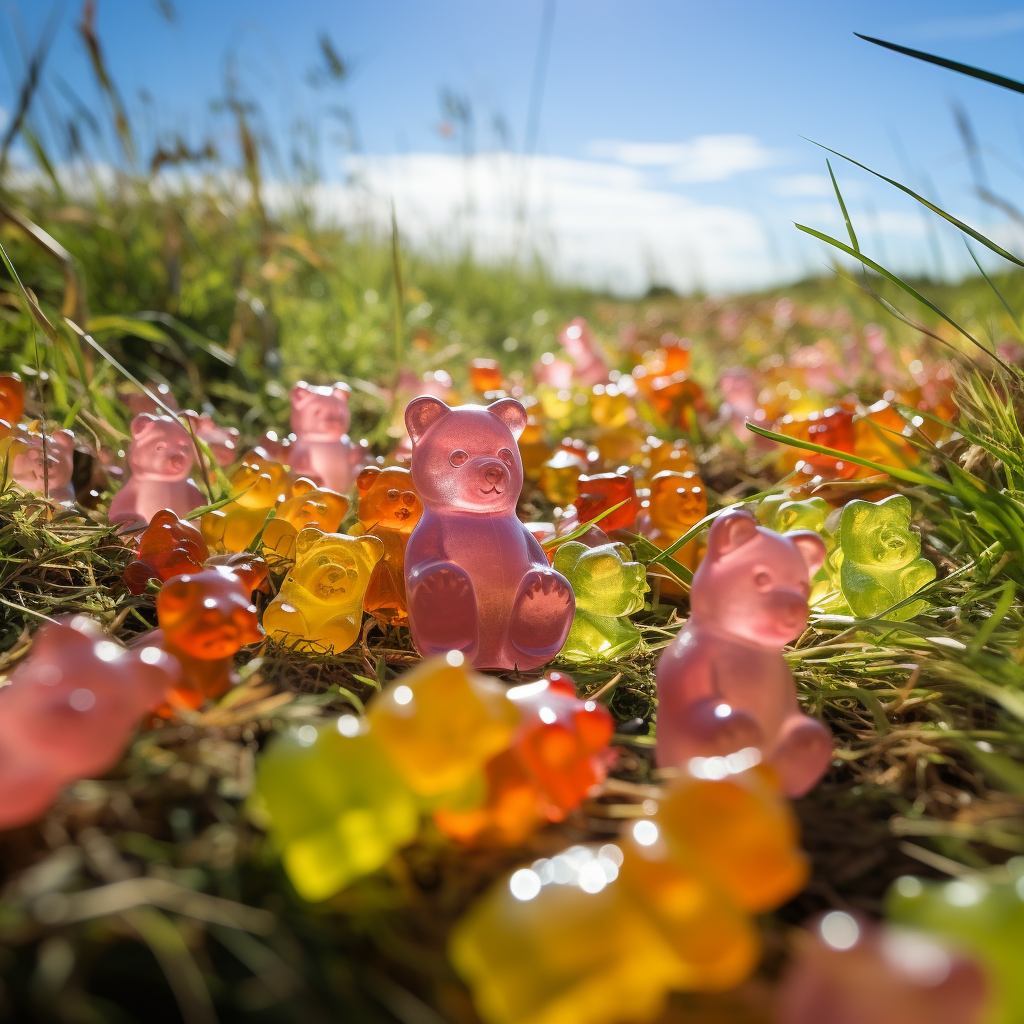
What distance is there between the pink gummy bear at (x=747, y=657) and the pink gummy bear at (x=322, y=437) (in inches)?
45.9

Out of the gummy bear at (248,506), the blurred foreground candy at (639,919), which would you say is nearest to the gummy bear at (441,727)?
the blurred foreground candy at (639,919)

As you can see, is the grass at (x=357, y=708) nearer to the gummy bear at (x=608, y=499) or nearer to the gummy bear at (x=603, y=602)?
the gummy bear at (x=603, y=602)

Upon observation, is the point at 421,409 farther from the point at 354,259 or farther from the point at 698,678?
the point at 354,259

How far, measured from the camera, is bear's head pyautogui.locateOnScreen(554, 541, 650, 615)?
1604 mm

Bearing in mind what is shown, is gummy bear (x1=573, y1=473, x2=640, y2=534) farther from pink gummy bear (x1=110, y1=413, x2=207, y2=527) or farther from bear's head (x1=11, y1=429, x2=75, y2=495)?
bear's head (x1=11, y1=429, x2=75, y2=495)

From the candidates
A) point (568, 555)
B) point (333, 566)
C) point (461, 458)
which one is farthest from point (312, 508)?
point (568, 555)

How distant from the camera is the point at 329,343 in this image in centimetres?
376

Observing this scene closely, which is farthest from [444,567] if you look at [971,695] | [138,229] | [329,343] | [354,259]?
[354,259]

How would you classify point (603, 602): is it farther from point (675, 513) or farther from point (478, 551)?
point (675, 513)

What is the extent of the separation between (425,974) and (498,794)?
0.20m

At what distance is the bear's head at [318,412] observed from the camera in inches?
81.7

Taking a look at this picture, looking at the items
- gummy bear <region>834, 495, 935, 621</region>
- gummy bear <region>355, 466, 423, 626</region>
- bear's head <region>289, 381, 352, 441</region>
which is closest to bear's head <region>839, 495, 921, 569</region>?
gummy bear <region>834, 495, 935, 621</region>

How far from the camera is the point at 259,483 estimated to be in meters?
1.86

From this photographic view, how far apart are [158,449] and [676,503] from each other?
3.69 feet
